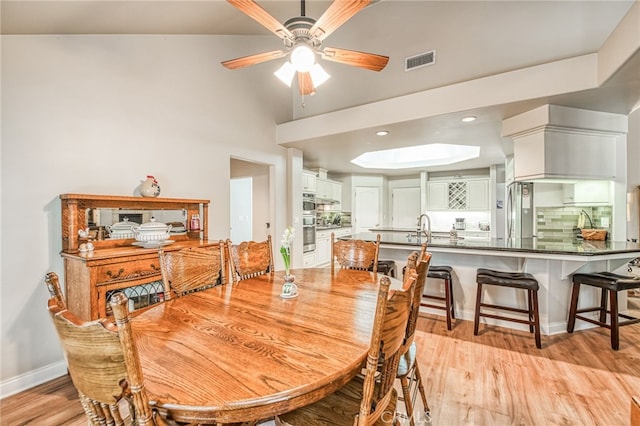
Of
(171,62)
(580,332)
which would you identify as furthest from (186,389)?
(580,332)

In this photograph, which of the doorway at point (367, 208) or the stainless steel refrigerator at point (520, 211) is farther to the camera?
the doorway at point (367, 208)

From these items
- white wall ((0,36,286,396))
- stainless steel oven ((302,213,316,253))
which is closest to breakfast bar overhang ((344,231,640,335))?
stainless steel oven ((302,213,316,253))

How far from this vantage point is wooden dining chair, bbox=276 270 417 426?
2.80ft

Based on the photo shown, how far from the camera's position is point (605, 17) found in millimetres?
2203

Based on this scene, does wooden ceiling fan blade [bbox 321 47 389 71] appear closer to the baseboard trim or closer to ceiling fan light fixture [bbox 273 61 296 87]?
ceiling fan light fixture [bbox 273 61 296 87]

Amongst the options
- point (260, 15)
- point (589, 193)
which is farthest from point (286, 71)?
point (589, 193)

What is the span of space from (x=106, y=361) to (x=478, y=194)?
7388mm

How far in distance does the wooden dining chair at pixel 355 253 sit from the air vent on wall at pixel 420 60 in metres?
1.95

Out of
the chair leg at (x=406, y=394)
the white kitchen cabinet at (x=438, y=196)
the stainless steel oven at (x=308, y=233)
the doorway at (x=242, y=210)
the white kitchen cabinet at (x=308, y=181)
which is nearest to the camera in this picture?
the chair leg at (x=406, y=394)

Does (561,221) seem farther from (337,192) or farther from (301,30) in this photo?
(337,192)

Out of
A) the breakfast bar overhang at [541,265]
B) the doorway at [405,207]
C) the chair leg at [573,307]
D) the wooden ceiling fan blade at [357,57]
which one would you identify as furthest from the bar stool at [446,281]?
the doorway at [405,207]

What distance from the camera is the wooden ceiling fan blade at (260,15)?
62.2 inches

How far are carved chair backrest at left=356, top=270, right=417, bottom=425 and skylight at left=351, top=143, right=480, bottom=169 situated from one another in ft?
18.1

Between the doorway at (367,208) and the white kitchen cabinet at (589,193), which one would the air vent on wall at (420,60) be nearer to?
the white kitchen cabinet at (589,193)
